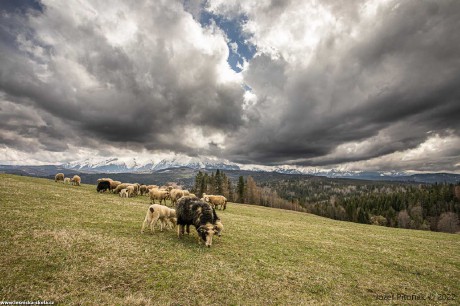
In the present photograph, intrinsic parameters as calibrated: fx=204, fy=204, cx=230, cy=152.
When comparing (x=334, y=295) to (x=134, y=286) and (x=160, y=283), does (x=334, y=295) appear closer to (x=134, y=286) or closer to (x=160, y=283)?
(x=160, y=283)

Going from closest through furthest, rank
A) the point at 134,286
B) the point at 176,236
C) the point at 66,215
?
the point at 134,286
the point at 176,236
the point at 66,215

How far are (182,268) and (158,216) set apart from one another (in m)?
6.66

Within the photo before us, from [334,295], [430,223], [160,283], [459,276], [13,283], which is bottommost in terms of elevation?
[430,223]

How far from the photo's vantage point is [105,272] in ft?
28.3

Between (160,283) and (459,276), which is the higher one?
(160,283)

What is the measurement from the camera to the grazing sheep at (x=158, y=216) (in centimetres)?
Answer: 1528

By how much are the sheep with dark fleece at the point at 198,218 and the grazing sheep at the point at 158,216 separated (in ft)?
4.40

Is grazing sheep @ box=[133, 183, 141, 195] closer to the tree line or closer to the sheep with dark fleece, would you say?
the sheep with dark fleece

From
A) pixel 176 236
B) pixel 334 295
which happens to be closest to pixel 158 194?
pixel 176 236

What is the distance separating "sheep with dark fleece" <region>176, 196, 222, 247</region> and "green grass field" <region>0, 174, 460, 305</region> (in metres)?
0.82

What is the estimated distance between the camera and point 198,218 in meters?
14.6

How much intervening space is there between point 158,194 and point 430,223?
154m

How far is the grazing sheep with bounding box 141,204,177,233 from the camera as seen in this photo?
15283 millimetres

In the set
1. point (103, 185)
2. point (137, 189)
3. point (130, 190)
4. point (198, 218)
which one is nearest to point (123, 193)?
point (130, 190)
